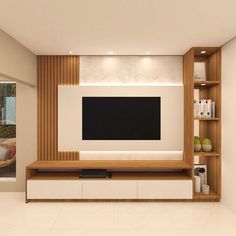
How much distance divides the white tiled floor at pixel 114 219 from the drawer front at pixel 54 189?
12 cm

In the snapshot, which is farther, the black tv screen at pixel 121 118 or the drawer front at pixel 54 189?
the black tv screen at pixel 121 118

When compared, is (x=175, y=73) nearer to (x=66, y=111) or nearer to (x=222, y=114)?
(x=222, y=114)

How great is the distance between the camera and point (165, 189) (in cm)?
354

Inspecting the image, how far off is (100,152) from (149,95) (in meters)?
1.29

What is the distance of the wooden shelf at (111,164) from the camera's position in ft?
11.7

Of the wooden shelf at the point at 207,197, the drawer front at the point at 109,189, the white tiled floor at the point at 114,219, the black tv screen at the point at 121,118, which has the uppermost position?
the black tv screen at the point at 121,118

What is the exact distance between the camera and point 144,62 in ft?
13.0

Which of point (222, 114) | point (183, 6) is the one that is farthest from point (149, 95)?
point (183, 6)

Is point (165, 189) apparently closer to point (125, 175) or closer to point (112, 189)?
point (125, 175)

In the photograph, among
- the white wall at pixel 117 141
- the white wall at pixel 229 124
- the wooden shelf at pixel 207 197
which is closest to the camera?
the white wall at pixel 229 124

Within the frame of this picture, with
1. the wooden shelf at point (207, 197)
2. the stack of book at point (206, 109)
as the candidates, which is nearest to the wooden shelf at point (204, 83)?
the stack of book at point (206, 109)

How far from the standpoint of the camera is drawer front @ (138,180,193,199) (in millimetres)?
3529

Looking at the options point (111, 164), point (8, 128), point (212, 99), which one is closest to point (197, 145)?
point (212, 99)

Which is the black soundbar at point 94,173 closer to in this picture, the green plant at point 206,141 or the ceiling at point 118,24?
the green plant at point 206,141
